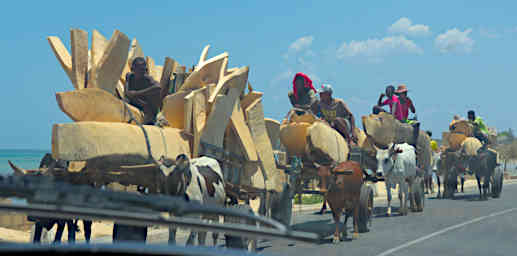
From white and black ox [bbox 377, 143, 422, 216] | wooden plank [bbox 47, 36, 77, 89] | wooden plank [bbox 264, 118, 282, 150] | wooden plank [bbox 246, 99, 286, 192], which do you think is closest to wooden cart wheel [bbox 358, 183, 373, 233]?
white and black ox [bbox 377, 143, 422, 216]

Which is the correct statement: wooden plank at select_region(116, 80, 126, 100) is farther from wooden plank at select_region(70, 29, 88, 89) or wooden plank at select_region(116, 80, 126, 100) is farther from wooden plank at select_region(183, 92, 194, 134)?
wooden plank at select_region(183, 92, 194, 134)

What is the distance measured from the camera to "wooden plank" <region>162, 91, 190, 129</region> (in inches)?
311

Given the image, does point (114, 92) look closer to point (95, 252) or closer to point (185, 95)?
point (185, 95)

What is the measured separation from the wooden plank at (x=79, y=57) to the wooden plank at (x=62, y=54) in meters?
0.11

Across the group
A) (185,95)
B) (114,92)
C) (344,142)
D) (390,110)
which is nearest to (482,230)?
(344,142)

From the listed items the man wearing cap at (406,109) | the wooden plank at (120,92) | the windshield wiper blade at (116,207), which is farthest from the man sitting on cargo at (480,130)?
the windshield wiper blade at (116,207)

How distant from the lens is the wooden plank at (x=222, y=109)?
798 cm

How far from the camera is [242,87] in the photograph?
9000 mm

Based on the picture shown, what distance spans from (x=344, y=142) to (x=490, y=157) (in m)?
12.5

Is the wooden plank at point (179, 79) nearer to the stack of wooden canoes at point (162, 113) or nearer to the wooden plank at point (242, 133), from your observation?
the stack of wooden canoes at point (162, 113)

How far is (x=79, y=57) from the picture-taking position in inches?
297

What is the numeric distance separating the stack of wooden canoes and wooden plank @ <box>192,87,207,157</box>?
14 mm

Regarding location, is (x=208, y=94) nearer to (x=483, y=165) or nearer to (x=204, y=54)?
(x=204, y=54)

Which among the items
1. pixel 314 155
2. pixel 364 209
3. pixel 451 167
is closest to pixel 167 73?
pixel 314 155
